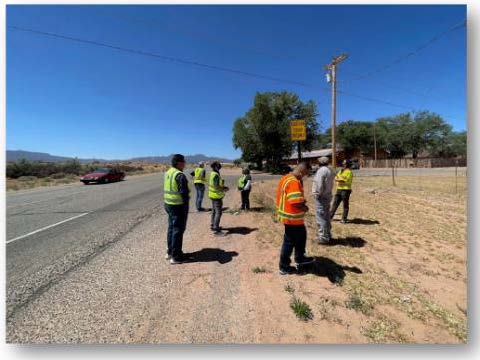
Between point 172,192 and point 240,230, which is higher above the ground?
point 172,192

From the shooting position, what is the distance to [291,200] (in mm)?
3451

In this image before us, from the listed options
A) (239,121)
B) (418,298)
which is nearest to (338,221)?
(418,298)

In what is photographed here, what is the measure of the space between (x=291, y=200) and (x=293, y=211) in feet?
0.52

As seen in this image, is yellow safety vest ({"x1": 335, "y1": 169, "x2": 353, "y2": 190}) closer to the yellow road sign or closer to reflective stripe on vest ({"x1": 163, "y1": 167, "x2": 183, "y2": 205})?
the yellow road sign

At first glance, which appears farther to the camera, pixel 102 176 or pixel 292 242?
pixel 102 176

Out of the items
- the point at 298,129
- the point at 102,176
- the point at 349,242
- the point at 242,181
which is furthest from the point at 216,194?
the point at 102,176

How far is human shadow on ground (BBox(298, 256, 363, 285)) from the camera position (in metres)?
3.65

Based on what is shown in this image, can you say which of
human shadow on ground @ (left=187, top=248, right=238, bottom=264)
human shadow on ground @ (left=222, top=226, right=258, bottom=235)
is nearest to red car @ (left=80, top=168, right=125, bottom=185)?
human shadow on ground @ (left=222, top=226, right=258, bottom=235)

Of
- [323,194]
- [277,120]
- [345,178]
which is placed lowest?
[323,194]

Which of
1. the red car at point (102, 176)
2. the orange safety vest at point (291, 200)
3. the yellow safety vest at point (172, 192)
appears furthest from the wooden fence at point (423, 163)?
the yellow safety vest at point (172, 192)

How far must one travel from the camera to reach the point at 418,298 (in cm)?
324

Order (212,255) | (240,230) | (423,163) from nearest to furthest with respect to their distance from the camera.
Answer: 1. (212,255)
2. (240,230)
3. (423,163)

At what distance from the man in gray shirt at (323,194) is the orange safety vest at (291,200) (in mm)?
1400

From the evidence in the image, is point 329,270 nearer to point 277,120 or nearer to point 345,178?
point 345,178
